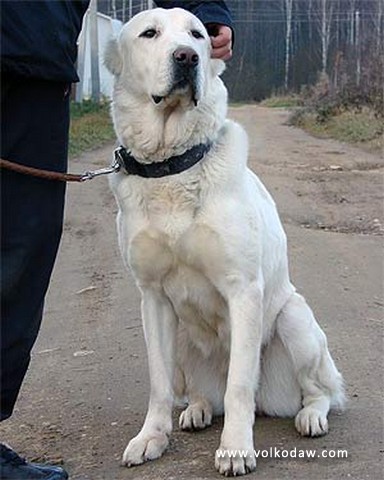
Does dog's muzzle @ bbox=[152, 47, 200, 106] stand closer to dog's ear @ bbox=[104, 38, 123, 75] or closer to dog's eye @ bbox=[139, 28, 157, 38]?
dog's eye @ bbox=[139, 28, 157, 38]

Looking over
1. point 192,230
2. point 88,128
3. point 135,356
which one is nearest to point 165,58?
point 192,230

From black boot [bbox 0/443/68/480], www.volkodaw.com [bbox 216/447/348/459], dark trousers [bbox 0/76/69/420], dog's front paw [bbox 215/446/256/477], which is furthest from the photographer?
www.volkodaw.com [bbox 216/447/348/459]

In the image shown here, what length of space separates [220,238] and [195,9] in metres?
0.89

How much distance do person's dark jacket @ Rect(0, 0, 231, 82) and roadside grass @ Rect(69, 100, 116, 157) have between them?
10797 millimetres

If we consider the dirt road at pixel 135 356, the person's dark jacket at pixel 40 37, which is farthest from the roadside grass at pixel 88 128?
the person's dark jacket at pixel 40 37

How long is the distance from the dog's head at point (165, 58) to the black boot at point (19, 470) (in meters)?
1.23

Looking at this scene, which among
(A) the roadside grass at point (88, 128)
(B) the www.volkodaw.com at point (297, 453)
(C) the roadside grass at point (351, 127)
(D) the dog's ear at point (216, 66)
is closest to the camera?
(B) the www.volkodaw.com at point (297, 453)

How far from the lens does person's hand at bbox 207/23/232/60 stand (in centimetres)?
Answer: 357

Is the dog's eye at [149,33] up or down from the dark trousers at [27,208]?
up

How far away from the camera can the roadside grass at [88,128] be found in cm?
1647

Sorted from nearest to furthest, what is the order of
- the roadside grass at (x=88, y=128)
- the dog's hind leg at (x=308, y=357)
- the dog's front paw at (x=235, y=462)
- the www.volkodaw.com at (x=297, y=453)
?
the dog's front paw at (x=235, y=462) < the www.volkodaw.com at (x=297, y=453) < the dog's hind leg at (x=308, y=357) < the roadside grass at (x=88, y=128)

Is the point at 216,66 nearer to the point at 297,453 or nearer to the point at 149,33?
the point at 149,33

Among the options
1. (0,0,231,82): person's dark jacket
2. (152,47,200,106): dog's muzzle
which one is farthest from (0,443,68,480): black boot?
(152,47,200,106): dog's muzzle

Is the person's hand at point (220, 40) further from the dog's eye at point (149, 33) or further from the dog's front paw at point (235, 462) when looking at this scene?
the dog's front paw at point (235, 462)
